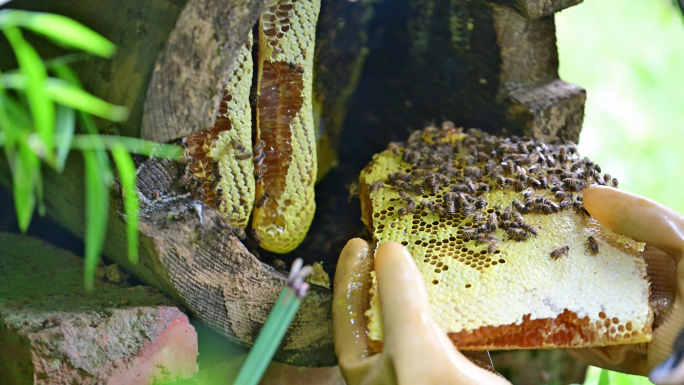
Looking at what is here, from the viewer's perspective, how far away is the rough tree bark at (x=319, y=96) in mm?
1594

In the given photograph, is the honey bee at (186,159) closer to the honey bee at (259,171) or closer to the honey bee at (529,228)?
the honey bee at (259,171)

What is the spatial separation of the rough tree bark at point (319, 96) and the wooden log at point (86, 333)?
0.46 ft

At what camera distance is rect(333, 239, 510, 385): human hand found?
63.2 inches

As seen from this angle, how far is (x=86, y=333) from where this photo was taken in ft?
5.67

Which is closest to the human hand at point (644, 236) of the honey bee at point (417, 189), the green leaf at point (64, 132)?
the honey bee at point (417, 189)

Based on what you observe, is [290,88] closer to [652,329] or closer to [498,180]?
[498,180]

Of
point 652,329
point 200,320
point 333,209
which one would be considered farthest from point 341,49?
point 652,329

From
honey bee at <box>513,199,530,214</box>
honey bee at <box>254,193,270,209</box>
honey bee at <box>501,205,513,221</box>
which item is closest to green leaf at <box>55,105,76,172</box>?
honey bee at <box>254,193,270,209</box>

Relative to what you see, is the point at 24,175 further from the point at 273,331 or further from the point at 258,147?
the point at 258,147

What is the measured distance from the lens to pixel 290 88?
2359 millimetres

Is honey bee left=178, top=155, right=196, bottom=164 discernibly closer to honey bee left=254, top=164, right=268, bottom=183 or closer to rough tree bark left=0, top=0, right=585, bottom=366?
rough tree bark left=0, top=0, right=585, bottom=366

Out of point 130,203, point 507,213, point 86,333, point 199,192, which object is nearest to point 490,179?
point 507,213

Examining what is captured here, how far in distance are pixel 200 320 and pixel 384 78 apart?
2016 mm

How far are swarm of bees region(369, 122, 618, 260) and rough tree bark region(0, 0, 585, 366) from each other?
1.23 feet
